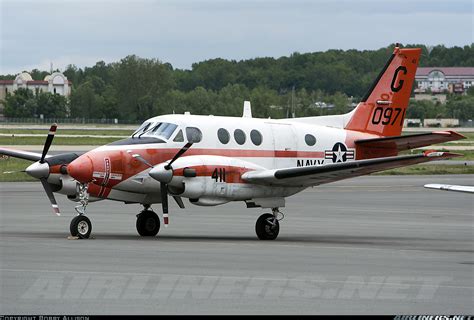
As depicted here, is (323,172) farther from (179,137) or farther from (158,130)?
(158,130)

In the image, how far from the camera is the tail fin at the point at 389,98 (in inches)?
1074

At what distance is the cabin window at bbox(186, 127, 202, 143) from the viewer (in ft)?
76.9

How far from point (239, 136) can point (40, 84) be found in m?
142

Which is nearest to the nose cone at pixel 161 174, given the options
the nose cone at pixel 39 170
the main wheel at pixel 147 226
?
the main wheel at pixel 147 226

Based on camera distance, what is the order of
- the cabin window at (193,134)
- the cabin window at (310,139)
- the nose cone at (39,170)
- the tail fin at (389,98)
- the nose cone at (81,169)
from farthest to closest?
Result: the tail fin at (389,98) < the cabin window at (310,139) < the cabin window at (193,134) < the nose cone at (39,170) < the nose cone at (81,169)

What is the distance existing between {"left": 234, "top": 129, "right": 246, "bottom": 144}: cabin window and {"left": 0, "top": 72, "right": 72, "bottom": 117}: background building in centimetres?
12856

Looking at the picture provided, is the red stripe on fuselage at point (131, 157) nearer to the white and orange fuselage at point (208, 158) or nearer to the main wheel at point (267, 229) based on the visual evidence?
the white and orange fuselage at point (208, 158)

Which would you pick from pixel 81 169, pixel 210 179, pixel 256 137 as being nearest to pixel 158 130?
pixel 210 179

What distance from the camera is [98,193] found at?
2266cm

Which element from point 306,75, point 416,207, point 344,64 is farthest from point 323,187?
point 344,64

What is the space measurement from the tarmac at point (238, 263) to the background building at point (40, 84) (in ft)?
412
